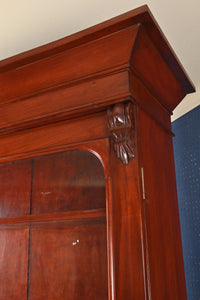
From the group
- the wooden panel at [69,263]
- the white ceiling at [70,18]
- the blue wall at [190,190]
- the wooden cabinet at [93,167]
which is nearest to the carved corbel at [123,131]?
the wooden cabinet at [93,167]

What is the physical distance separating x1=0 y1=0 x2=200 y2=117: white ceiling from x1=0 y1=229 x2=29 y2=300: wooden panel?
0.63 m

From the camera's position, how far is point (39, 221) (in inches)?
36.5

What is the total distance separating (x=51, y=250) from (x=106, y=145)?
1.20 ft

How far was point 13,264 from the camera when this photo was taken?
0.97 meters

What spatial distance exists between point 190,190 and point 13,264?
0.79 metres

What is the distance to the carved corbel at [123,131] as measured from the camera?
0.79 meters

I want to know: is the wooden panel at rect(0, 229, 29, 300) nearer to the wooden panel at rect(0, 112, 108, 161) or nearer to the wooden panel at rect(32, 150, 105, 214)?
the wooden panel at rect(32, 150, 105, 214)

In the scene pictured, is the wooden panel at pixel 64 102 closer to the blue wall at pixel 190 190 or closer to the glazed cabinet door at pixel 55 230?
the glazed cabinet door at pixel 55 230

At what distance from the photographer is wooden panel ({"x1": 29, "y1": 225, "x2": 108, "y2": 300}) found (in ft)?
2.76

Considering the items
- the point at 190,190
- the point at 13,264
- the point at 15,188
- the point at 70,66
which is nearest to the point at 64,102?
the point at 70,66

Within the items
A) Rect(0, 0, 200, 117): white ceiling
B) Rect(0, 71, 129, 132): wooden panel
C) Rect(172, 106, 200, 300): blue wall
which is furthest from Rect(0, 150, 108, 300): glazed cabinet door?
Rect(172, 106, 200, 300): blue wall

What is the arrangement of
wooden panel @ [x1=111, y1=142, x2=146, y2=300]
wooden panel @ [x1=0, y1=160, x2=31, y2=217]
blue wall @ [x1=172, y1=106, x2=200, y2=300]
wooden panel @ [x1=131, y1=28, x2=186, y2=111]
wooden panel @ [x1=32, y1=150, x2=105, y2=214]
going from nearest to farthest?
wooden panel @ [x1=111, y1=142, x2=146, y2=300]
wooden panel @ [x1=131, y1=28, x2=186, y2=111]
wooden panel @ [x1=32, y1=150, x2=105, y2=214]
wooden panel @ [x1=0, y1=160, x2=31, y2=217]
blue wall @ [x1=172, y1=106, x2=200, y2=300]

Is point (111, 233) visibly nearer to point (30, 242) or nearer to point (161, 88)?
point (30, 242)

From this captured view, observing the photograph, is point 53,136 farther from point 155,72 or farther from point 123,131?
point 155,72
